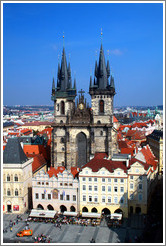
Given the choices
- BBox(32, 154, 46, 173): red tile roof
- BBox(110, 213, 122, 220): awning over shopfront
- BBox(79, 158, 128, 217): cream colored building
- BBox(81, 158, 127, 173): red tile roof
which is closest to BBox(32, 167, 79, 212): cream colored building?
BBox(79, 158, 128, 217): cream colored building

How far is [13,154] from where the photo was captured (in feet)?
213

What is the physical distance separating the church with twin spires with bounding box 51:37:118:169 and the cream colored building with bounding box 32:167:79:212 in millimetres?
14236

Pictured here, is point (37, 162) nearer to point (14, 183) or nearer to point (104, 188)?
point (14, 183)

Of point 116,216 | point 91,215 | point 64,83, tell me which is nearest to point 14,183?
point 91,215

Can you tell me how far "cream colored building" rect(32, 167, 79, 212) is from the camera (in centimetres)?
6156

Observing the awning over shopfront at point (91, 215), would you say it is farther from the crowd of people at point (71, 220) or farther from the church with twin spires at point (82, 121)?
the church with twin spires at point (82, 121)

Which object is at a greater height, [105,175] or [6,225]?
[105,175]

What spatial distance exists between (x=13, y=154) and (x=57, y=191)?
1293 cm

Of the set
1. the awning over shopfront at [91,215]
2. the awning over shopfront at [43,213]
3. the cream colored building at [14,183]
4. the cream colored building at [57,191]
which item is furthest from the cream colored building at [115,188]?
the cream colored building at [14,183]

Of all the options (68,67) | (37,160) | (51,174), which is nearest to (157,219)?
(51,174)

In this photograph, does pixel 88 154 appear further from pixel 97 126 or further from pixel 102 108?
pixel 102 108

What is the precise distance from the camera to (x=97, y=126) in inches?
2938

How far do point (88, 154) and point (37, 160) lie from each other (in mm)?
14933

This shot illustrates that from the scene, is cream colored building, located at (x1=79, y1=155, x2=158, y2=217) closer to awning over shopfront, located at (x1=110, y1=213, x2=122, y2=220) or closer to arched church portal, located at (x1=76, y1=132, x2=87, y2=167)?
awning over shopfront, located at (x1=110, y1=213, x2=122, y2=220)
